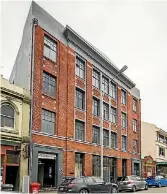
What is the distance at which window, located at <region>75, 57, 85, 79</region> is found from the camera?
36541 millimetres

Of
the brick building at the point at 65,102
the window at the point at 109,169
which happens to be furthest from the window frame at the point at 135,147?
the window at the point at 109,169

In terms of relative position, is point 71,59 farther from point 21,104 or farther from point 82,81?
point 21,104

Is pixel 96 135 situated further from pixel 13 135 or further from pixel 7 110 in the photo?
pixel 7 110

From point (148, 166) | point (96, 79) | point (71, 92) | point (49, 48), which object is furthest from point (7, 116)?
point (148, 166)

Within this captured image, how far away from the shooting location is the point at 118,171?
42812mm

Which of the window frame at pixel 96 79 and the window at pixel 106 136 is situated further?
the window at pixel 106 136

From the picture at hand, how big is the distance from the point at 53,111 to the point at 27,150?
543 cm

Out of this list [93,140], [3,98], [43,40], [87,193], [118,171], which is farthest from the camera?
[118,171]

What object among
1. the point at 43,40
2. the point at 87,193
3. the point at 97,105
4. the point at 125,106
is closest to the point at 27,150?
the point at 87,193

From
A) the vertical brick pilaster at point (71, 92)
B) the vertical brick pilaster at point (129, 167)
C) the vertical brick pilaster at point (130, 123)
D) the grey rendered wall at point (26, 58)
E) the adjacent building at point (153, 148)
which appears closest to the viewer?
the grey rendered wall at point (26, 58)

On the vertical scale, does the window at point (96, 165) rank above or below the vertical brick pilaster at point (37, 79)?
below

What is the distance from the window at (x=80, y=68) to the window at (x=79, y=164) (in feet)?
26.8

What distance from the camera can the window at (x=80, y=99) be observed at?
35.9 meters

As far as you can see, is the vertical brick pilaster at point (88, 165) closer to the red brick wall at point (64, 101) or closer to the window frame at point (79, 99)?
the red brick wall at point (64, 101)
